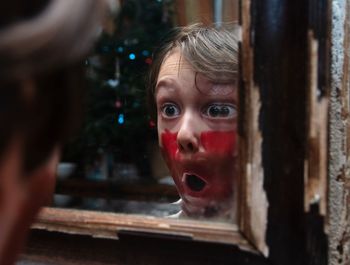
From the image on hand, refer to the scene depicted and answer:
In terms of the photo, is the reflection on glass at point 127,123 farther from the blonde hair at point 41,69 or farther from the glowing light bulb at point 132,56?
the blonde hair at point 41,69

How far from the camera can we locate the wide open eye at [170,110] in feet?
2.05

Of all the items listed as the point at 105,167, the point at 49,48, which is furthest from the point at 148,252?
the point at 105,167

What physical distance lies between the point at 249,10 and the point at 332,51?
0.25 feet

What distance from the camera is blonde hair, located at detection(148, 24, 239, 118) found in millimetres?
505

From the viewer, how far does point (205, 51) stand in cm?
62

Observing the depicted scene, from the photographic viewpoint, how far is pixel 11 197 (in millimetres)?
216

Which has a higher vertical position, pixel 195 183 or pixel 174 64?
pixel 174 64

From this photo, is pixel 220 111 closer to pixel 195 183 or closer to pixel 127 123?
pixel 195 183

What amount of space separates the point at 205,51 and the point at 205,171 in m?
0.16

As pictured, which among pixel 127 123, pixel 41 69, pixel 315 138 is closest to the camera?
pixel 41 69

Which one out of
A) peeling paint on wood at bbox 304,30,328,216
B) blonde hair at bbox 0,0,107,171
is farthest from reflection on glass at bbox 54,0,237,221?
blonde hair at bbox 0,0,107,171

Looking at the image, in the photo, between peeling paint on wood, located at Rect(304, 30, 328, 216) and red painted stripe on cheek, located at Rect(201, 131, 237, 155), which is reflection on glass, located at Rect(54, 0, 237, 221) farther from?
peeling paint on wood, located at Rect(304, 30, 328, 216)

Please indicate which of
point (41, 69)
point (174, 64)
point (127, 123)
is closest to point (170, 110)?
point (174, 64)

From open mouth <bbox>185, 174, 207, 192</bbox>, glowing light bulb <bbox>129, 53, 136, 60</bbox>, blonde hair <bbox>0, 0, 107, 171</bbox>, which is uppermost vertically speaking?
blonde hair <bbox>0, 0, 107, 171</bbox>
